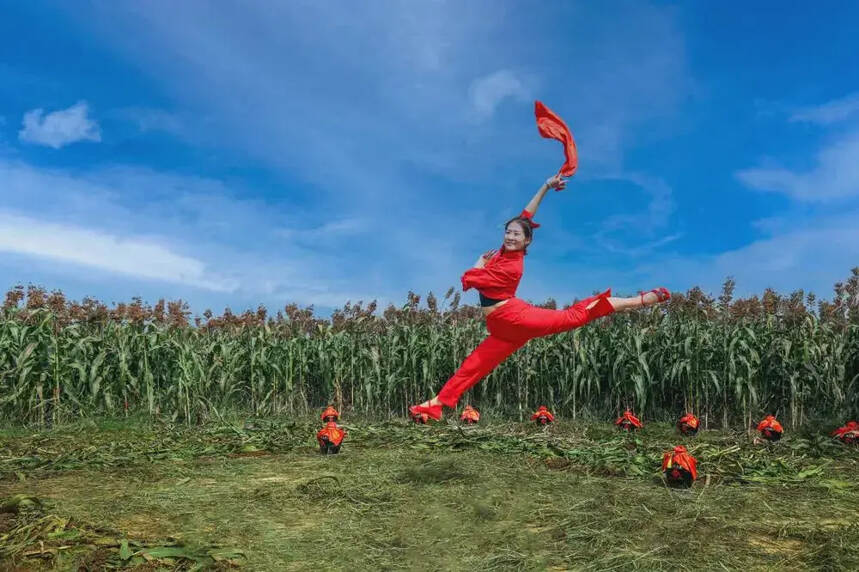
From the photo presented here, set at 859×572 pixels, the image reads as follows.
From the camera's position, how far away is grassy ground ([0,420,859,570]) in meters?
3.83

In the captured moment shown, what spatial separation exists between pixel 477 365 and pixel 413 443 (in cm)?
163

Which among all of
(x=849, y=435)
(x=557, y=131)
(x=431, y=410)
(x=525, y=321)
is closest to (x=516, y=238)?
(x=525, y=321)

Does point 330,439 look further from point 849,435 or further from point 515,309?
point 849,435

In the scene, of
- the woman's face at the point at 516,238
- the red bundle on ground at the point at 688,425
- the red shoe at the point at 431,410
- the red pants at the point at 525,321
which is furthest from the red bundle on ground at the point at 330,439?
the red bundle on ground at the point at 688,425

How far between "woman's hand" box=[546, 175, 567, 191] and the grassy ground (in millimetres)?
2777

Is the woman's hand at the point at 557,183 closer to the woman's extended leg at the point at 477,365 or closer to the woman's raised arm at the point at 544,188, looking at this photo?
the woman's raised arm at the point at 544,188

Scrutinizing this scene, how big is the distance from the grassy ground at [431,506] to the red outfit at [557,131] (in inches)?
121

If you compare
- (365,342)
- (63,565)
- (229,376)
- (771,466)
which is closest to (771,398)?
(771,466)

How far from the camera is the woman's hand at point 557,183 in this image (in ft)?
20.5

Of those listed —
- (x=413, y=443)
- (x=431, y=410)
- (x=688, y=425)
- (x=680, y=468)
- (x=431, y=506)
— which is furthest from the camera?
(x=688, y=425)

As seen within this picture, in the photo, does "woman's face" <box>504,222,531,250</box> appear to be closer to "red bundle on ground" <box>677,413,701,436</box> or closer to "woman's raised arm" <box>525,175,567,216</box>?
"woman's raised arm" <box>525,175,567,216</box>

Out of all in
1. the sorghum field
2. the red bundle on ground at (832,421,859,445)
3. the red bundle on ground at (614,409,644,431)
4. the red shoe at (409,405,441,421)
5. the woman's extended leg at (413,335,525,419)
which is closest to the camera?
the sorghum field

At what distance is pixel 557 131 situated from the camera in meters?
6.40

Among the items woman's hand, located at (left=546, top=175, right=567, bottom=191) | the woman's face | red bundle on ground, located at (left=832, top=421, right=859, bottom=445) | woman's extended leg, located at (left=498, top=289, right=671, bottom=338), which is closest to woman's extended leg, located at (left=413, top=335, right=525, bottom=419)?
woman's extended leg, located at (left=498, top=289, right=671, bottom=338)
